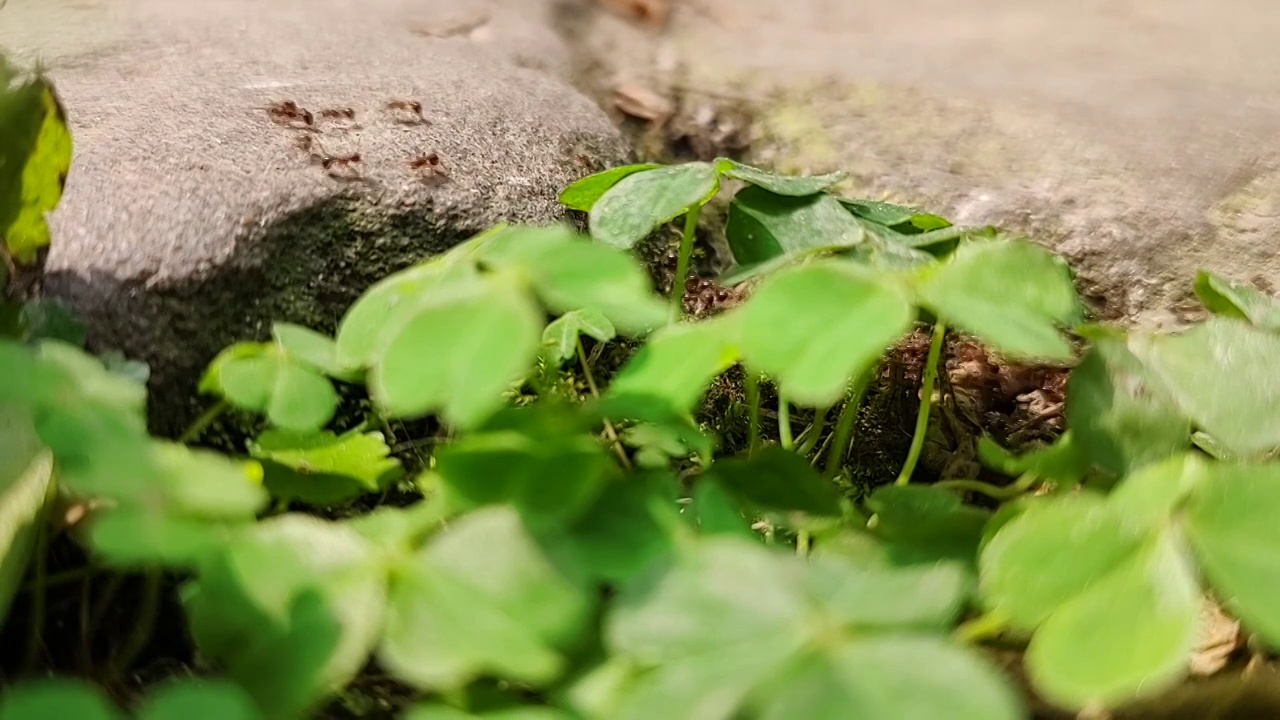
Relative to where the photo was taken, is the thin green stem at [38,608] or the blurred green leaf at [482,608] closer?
the blurred green leaf at [482,608]

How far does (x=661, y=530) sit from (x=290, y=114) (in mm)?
913

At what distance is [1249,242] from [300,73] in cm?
148

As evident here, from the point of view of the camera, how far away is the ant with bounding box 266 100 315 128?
1.17 meters

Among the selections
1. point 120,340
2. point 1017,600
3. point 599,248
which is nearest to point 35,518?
point 120,340

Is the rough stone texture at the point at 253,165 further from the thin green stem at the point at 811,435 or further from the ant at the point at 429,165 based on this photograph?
the thin green stem at the point at 811,435

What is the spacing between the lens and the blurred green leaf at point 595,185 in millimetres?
989

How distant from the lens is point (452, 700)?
20.9 inches

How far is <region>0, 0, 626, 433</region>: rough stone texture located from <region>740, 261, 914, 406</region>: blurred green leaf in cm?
60

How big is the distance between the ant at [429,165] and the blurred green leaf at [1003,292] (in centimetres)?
68

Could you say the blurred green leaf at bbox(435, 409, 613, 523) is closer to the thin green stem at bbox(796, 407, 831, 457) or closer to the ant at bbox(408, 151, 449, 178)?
the thin green stem at bbox(796, 407, 831, 457)

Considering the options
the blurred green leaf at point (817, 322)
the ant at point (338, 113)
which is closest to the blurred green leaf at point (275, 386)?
the blurred green leaf at point (817, 322)

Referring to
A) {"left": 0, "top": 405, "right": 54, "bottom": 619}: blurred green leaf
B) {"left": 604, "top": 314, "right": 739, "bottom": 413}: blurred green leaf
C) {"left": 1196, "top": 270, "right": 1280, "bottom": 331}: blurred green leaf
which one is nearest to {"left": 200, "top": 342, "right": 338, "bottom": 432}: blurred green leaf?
{"left": 0, "top": 405, "right": 54, "bottom": 619}: blurred green leaf

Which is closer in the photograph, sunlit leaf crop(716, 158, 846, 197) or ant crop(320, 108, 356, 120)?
sunlit leaf crop(716, 158, 846, 197)

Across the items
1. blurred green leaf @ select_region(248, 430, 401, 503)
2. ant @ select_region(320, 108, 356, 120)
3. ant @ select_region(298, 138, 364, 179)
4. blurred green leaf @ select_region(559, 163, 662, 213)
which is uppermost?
blurred green leaf @ select_region(559, 163, 662, 213)
